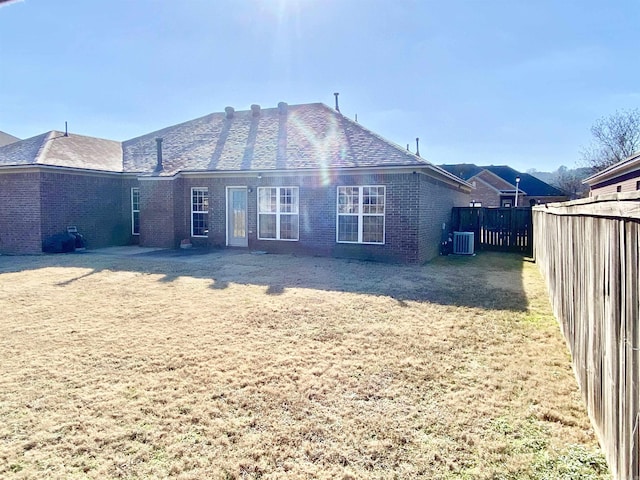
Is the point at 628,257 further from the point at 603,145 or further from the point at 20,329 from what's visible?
the point at 603,145

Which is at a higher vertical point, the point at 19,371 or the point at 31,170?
the point at 31,170

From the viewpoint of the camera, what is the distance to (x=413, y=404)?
3633mm

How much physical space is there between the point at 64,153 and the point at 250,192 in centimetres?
796

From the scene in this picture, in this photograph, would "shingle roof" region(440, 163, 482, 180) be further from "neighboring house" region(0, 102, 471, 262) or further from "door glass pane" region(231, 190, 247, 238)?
"door glass pane" region(231, 190, 247, 238)

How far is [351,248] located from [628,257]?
36.1 feet

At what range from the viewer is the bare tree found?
3591 centimetres

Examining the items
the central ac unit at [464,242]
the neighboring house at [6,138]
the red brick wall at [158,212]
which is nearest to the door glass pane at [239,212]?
the red brick wall at [158,212]

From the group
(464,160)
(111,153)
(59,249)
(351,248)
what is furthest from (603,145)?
(59,249)

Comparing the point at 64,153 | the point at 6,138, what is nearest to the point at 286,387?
the point at 64,153

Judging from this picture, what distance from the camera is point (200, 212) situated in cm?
1558

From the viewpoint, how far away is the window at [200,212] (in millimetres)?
15430

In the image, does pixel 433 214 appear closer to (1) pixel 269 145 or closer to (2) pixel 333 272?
(2) pixel 333 272

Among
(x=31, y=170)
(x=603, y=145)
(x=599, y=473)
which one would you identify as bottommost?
(x=599, y=473)

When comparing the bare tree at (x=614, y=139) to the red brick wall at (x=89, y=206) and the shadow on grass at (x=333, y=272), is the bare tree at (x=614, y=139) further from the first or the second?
the red brick wall at (x=89, y=206)
